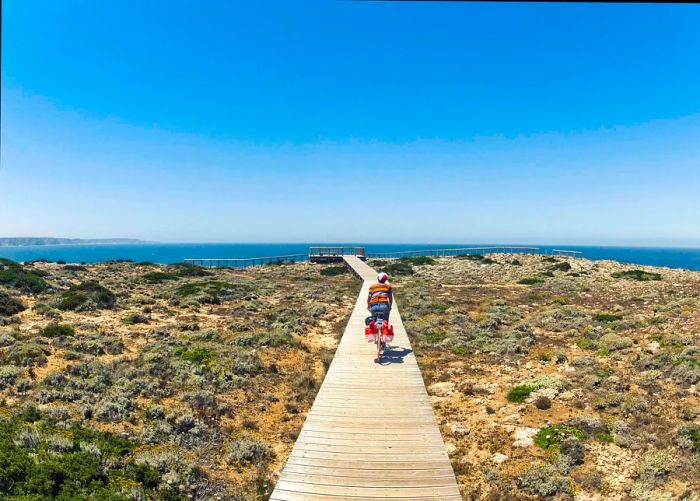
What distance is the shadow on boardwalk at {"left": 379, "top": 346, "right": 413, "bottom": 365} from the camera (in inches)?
466

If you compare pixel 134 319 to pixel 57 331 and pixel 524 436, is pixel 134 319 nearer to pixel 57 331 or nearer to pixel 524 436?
pixel 57 331

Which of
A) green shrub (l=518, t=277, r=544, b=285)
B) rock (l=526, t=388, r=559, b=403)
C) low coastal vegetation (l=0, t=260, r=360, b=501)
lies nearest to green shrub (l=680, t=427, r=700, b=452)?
rock (l=526, t=388, r=559, b=403)

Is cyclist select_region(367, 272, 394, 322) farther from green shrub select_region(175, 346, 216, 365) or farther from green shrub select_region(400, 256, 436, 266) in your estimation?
green shrub select_region(400, 256, 436, 266)

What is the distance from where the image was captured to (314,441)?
7.64 meters

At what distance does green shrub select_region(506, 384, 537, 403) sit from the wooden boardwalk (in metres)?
2.59

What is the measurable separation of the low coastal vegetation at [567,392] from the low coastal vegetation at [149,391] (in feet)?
13.0

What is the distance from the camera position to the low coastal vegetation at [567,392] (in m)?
7.21

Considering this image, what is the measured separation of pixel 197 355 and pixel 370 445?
806 centimetres

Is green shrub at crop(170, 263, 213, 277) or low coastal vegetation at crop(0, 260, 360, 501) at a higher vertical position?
green shrub at crop(170, 263, 213, 277)

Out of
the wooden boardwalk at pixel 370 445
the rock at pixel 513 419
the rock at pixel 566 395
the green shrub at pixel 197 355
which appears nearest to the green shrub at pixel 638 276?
the rock at pixel 566 395

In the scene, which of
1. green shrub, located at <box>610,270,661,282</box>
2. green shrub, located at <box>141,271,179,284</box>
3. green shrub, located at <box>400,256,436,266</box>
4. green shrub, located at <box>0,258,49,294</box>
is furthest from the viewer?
green shrub, located at <box>400,256,436,266</box>

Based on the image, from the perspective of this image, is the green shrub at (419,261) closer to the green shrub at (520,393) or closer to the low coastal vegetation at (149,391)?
the low coastal vegetation at (149,391)

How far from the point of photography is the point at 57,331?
14711mm

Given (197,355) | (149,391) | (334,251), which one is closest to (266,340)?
(197,355)
